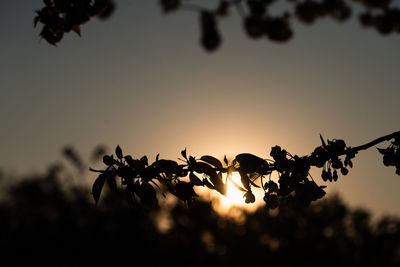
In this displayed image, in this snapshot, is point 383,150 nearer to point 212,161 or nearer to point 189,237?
point 212,161

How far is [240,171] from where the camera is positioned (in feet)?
5.57

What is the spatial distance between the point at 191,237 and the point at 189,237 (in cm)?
17

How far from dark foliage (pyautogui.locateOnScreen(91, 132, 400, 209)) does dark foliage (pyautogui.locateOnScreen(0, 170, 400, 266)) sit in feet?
67.1

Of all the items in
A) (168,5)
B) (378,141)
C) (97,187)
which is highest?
(168,5)

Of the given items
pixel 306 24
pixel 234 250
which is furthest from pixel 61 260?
pixel 306 24

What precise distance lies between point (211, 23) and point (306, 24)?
5.55 m

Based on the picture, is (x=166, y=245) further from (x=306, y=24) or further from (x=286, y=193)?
(x=286, y=193)

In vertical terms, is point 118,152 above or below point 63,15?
below

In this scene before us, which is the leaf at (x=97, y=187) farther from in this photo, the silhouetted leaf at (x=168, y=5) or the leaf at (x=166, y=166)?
the silhouetted leaf at (x=168, y=5)

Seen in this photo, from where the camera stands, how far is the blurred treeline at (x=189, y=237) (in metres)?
23.3

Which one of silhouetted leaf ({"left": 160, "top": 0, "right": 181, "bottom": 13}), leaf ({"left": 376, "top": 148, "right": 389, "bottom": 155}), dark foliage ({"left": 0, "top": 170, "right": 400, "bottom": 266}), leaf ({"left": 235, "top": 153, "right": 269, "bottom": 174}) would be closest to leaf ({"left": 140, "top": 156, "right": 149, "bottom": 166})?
leaf ({"left": 235, "top": 153, "right": 269, "bottom": 174})

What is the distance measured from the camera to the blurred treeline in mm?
23297

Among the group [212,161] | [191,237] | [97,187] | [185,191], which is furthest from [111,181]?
[191,237]

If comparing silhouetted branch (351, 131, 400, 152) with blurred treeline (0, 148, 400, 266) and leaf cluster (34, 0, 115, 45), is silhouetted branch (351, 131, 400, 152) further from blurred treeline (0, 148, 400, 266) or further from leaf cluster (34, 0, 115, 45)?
blurred treeline (0, 148, 400, 266)
